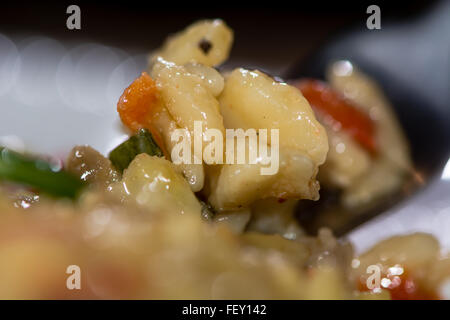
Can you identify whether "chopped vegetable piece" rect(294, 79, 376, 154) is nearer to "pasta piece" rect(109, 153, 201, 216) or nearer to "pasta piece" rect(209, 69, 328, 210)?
"pasta piece" rect(209, 69, 328, 210)

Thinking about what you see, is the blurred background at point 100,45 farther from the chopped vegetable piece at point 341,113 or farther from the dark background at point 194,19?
the chopped vegetable piece at point 341,113

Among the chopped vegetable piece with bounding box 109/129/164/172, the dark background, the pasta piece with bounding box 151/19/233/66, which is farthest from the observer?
the dark background

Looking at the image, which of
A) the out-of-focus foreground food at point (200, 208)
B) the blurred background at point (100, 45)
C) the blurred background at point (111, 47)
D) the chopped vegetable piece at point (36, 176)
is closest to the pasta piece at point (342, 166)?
the out-of-focus foreground food at point (200, 208)

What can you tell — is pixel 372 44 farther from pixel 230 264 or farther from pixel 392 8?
pixel 230 264

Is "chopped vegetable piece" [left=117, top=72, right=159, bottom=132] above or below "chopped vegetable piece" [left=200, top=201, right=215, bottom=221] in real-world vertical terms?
above

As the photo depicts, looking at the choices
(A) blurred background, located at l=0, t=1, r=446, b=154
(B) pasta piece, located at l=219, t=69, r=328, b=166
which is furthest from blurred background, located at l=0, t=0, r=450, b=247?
(B) pasta piece, located at l=219, t=69, r=328, b=166

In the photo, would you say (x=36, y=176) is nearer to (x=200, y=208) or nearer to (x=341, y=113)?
(x=200, y=208)
